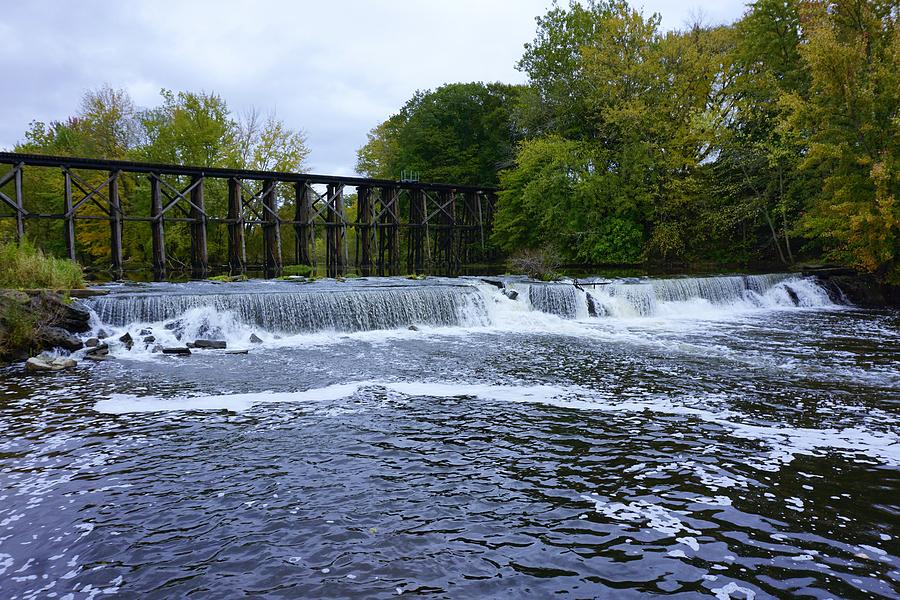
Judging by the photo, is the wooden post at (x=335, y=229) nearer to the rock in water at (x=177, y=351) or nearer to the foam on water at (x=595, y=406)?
the rock in water at (x=177, y=351)

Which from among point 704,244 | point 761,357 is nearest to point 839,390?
point 761,357

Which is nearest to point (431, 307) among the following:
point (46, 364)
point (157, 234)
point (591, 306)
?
point (591, 306)

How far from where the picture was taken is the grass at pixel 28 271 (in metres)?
11.3

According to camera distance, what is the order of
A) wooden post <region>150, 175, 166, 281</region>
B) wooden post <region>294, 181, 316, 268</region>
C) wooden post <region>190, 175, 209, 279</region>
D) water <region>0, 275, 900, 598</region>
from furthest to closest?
wooden post <region>294, 181, 316, 268</region> < wooden post <region>190, 175, 209, 279</region> < wooden post <region>150, 175, 166, 281</region> < water <region>0, 275, 900, 598</region>

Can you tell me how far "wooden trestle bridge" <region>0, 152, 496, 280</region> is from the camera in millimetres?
21047

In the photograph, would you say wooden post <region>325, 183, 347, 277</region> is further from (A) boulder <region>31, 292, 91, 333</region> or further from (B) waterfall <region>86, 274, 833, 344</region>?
(A) boulder <region>31, 292, 91, 333</region>

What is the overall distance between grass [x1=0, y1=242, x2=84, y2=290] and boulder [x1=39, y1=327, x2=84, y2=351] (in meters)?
1.93

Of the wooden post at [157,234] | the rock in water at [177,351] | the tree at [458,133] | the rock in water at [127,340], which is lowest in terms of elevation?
the rock in water at [177,351]

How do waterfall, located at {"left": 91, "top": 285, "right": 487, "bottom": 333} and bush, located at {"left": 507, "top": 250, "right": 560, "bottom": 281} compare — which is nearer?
waterfall, located at {"left": 91, "top": 285, "right": 487, "bottom": 333}

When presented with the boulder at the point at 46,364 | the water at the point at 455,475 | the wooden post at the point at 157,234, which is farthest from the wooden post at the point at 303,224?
the boulder at the point at 46,364

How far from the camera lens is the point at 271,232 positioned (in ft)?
90.5

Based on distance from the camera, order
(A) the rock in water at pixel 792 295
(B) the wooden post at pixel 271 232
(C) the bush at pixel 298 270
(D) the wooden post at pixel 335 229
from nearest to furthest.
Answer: (A) the rock in water at pixel 792 295, (B) the wooden post at pixel 271 232, (C) the bush at pixel 298 270, (D) the wooden post at pixel 335 229

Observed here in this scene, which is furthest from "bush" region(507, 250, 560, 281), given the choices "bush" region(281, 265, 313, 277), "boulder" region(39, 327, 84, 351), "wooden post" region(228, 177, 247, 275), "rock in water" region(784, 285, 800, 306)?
"boulder" region(39, 327, 84, 351)

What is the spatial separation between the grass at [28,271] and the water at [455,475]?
9.35ft
